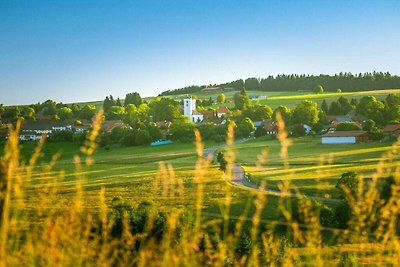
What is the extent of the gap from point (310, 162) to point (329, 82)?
410ft

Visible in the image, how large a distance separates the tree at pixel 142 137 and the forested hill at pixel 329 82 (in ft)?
321

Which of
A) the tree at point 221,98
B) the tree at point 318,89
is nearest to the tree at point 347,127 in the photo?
the tree at point 221,98

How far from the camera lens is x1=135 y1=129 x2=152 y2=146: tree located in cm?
7961

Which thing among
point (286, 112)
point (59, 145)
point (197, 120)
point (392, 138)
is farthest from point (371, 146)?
Result: point (197, 120)

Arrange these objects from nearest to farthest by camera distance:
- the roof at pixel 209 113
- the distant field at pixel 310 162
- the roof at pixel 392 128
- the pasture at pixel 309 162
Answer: the pasture at pixel 309 162 → the distant field at pixel 310 162 → the roof at pixel 392 128 → the roof at pixel 209 113

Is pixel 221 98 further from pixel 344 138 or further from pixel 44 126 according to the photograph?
pixel 344 138

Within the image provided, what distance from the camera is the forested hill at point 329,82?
155 metres

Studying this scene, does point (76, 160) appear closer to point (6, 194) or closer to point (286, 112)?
point (6, 194)

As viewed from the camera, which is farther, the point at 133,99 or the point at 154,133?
the point at 133,99

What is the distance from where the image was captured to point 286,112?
92062mm

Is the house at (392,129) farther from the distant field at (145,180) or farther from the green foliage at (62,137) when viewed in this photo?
the green foliage at (62,137)

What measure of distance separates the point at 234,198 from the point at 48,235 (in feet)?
87.4

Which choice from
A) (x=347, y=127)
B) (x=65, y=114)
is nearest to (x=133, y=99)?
(x=65, y=114)

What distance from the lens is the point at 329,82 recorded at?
16612 cm
